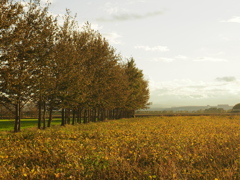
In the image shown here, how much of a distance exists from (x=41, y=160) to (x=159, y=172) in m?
4.32

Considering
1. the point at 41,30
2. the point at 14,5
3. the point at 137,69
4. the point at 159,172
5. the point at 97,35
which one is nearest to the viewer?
the point at 159,172

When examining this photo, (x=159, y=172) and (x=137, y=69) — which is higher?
(x=137, y=69)

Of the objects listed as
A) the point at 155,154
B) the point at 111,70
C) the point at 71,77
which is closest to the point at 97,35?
the point at 111,70

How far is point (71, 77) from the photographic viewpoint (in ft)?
75.8

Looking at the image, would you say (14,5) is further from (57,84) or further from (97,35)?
(97,35)

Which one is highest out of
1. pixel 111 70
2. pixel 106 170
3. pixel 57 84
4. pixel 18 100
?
pixel 111 70

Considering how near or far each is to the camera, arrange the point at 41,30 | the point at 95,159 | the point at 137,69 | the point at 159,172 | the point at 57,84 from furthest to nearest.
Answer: the point at 137,69 < the point at 57,84 < the point at 41,30 < the point at 95,159 < the point at 159,172

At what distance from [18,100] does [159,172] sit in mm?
14756

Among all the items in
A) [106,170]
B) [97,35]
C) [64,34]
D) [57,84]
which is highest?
[97,35]

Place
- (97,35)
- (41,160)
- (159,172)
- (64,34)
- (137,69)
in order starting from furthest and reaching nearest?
(137,69)
(97,35)
(64,34)
(41,160)
(159,172)

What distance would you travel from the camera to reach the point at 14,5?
1609 cm

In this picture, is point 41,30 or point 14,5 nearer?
point 14,5

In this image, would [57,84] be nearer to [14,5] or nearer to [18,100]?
[18,100]

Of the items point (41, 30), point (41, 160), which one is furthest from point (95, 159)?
A: point (41, 30)
